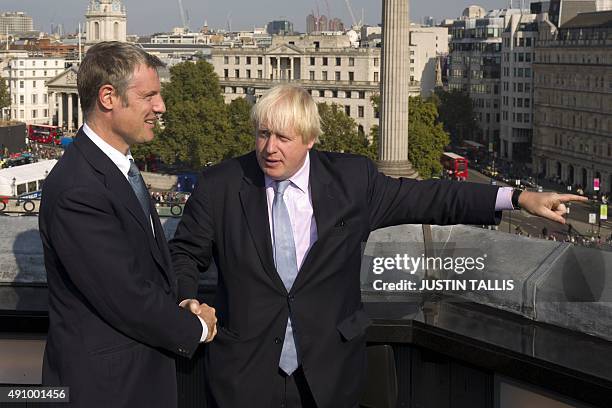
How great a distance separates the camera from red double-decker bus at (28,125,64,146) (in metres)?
99.0

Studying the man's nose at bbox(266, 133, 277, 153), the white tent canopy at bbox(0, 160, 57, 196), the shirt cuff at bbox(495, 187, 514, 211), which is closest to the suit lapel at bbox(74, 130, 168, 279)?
the man's nose at bbox(266, 133, 277, 153)

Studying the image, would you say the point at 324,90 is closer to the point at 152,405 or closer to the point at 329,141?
the point at 329,141

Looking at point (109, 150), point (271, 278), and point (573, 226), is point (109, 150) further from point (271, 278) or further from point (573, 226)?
point (573, 226)

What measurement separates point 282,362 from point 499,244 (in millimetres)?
2144

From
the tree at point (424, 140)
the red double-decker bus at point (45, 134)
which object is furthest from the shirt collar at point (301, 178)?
the red double-decker bus at point (45, 134)

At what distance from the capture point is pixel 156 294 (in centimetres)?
431

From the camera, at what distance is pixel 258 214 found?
494cm

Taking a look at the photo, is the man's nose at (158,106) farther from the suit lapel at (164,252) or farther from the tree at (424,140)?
the tree at (424,140)

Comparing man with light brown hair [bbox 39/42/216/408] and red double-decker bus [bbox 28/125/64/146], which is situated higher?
man with light brown hair [bbox 39/42/216/408]

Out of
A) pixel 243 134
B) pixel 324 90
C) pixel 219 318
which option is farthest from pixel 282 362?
pixel 324 90

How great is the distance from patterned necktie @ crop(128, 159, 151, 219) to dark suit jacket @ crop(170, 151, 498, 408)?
0.41 metres

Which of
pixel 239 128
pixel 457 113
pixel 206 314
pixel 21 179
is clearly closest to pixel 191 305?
pixel 206 314

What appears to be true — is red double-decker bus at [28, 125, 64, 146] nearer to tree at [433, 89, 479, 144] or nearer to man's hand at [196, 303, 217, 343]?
tree at [433, 89, 479, 144]

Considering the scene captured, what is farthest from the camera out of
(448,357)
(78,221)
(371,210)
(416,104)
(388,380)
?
(416,104)
